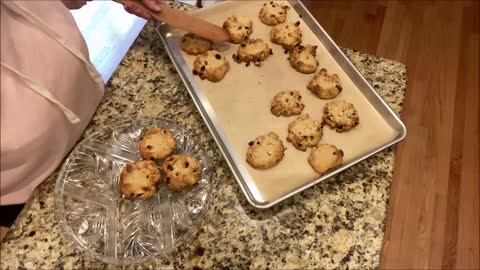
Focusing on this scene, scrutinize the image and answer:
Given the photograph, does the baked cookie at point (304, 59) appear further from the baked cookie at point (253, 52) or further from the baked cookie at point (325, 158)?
the baked cookie at point (325, 158)

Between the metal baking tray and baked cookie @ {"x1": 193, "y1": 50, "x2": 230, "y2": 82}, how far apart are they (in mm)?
14

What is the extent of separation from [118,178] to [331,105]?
0.41 meters

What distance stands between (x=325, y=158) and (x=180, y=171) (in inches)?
9.8

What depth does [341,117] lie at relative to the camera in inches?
30.1

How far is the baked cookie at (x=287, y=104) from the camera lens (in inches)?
31.0

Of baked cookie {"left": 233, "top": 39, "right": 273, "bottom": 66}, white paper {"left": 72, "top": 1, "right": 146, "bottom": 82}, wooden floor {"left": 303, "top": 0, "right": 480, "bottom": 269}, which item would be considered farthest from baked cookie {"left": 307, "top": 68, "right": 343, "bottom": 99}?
wooden floor {"left": 303, "top": 0, "right": 480, "bottom": 269}

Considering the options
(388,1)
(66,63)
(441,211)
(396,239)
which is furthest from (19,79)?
(388,1)

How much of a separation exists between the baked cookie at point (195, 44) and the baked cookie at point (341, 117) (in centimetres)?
29

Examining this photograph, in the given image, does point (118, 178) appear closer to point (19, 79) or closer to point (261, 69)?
point (19, 79)

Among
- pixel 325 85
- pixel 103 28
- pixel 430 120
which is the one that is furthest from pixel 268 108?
pixel 430 120

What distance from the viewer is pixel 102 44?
145cm

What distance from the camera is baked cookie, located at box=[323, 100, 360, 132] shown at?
76cm

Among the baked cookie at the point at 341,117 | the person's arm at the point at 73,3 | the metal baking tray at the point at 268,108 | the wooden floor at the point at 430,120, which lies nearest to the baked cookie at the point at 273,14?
the metal baking tray at the point at 268,108

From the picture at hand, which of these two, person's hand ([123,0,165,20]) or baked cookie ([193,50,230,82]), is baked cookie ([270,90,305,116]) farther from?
person's hand ([123,0,165,20])
